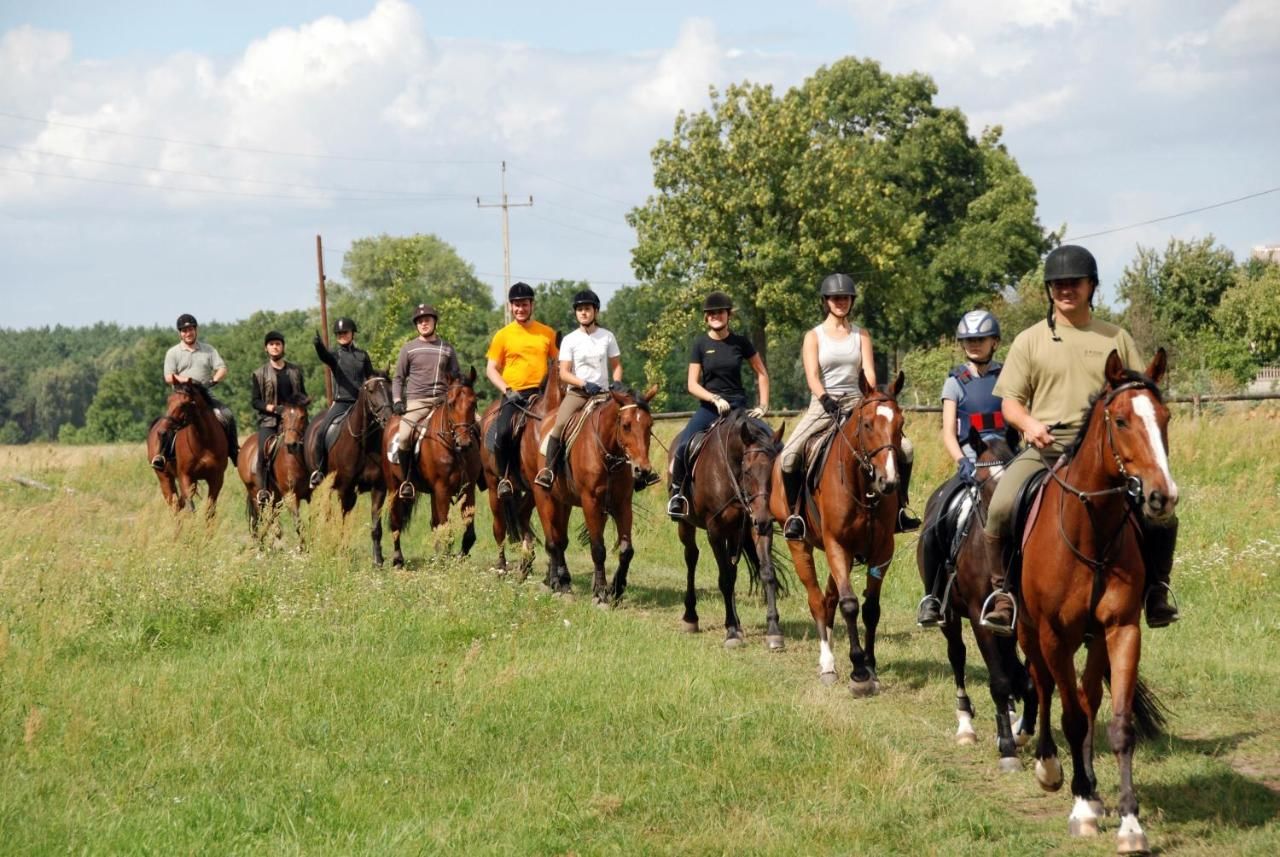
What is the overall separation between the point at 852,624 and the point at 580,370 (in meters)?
5.61

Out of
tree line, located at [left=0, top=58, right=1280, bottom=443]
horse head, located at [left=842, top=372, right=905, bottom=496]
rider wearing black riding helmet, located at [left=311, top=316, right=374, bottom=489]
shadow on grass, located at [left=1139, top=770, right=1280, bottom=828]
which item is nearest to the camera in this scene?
shadow on grass, located at [left=1139, top=770, right=1280, bottom=828]

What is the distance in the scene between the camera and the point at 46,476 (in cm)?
3075

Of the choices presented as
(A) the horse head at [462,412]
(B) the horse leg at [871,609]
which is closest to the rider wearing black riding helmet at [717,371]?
(B) the horse leg at [871,609]

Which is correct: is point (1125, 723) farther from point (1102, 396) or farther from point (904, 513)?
point (904, 513)

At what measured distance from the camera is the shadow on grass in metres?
7.02

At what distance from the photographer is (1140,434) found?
248 inches

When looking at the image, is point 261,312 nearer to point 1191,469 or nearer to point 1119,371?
point 1191,469

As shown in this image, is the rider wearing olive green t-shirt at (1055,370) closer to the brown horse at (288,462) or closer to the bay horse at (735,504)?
the bay horse at (735,504)

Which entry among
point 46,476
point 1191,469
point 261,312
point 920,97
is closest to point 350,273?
point 261,312

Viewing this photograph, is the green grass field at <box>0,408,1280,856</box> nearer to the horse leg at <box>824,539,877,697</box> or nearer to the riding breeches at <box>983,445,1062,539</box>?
the horse leg at <box>824,539,877,697</box>

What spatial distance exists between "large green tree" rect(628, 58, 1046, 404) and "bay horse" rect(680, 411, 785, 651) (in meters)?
38.2

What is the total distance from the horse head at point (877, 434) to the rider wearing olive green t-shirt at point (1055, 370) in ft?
6.94

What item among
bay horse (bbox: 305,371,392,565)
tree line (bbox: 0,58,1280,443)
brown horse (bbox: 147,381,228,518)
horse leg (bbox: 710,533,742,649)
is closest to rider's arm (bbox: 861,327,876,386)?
horse leg (bbox: 710,533,742,649)

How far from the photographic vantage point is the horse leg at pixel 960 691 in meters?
8.98
